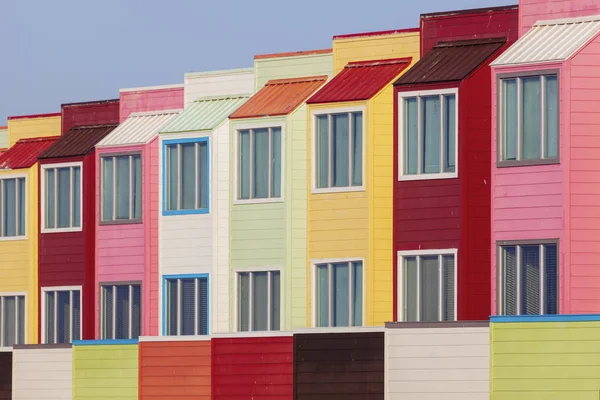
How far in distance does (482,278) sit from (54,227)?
1457cm

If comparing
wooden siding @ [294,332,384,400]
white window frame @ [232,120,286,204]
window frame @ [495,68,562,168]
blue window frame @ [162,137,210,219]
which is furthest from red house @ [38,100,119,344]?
window frame @ [495,68,562,168]

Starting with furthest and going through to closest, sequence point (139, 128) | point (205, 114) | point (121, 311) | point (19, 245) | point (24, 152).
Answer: point (24, 152) < point (19, 245) < point (139, 128) < point (121, 311) < point (205, 114)

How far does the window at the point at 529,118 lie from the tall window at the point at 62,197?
14400 millimetres

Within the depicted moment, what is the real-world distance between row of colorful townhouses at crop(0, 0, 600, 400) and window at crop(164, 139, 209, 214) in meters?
0.06

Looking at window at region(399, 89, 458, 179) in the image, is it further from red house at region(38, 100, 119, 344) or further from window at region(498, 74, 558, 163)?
red house at region(38, 100, 119, 344)

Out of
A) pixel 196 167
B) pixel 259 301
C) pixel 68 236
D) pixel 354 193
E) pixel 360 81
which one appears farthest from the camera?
pixel 68 236

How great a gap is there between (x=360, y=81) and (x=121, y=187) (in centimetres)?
819

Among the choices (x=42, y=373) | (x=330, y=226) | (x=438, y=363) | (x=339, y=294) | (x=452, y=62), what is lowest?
(x=42, y=373)

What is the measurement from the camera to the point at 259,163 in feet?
145

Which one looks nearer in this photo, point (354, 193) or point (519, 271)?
point (519, 271)

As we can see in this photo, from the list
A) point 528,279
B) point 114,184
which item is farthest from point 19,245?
point 528,279

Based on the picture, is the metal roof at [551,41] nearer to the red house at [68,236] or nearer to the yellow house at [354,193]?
the yellow house at [354,193]

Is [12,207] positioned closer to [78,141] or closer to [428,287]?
[78,141]

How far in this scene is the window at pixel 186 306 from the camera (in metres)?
45.2
